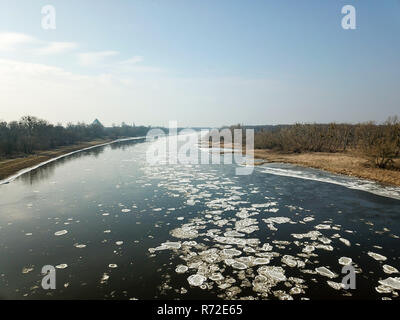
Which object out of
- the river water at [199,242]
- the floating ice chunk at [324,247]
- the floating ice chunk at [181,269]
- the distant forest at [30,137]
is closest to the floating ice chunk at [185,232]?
the river water at [199,242]

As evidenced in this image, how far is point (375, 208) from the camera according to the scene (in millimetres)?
12391

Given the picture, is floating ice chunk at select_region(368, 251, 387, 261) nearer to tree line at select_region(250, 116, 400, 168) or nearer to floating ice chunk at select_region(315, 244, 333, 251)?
floating ice chunk at select_region(315, 244, 333, 251)

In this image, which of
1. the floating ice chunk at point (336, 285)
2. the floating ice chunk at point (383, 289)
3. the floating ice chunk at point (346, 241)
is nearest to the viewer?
the floating ice chunk at point (383, 289)

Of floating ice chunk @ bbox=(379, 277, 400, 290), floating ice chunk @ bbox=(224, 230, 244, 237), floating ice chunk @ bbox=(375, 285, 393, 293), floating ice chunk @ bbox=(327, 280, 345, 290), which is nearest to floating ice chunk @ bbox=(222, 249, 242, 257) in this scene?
floating ice chunk @ bbox=(224, 230, 244, 237)

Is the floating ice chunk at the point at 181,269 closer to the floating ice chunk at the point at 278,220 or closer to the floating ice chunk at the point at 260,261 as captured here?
the floating ice chunk at the point at 260,261

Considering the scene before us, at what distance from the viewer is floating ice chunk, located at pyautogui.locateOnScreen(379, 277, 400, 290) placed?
19.7 ft

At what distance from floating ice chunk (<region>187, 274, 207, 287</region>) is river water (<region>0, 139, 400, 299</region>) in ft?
0.15

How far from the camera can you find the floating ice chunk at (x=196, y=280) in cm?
612

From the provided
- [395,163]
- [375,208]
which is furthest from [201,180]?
[395,163]

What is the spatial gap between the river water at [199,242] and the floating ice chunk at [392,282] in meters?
0.03

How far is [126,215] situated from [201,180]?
9.21 metres

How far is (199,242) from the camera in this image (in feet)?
28.2

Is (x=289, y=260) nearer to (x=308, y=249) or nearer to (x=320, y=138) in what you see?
(x=308, y=249)
